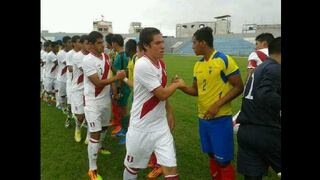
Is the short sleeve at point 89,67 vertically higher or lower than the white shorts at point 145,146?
higher

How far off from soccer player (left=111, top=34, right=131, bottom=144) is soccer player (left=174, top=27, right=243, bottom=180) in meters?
2.94

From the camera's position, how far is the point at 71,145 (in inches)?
303

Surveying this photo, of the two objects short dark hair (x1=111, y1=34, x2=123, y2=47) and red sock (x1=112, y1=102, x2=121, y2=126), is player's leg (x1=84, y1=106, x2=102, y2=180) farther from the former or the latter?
red sock (x1=112, y1=102, x2=121, y2=126)

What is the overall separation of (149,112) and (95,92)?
1863 millimetres

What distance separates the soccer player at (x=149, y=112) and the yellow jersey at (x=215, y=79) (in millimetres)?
615

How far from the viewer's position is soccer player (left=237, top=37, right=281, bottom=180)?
12.1 feet

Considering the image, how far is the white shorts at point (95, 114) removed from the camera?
5.69 m

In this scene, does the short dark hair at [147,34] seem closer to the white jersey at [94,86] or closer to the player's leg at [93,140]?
the white jersey at [94,86]

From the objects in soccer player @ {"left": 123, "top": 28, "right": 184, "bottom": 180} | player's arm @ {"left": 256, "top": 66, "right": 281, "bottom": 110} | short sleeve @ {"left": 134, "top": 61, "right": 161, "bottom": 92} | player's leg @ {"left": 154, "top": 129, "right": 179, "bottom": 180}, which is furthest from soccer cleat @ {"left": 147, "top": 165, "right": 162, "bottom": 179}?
player's arm @ {"left": 256, "top": 66, "right": 281, "bottom": 110}

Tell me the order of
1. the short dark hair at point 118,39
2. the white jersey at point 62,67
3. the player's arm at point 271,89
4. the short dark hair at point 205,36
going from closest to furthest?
the player's arm at point 271,89
the short dark hair at point 205,36
the short dark hair at point 118,39
the white jersey at point 62,67

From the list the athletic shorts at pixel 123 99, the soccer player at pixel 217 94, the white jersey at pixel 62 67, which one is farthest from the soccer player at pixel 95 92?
the white jersey at pixel 62 67
